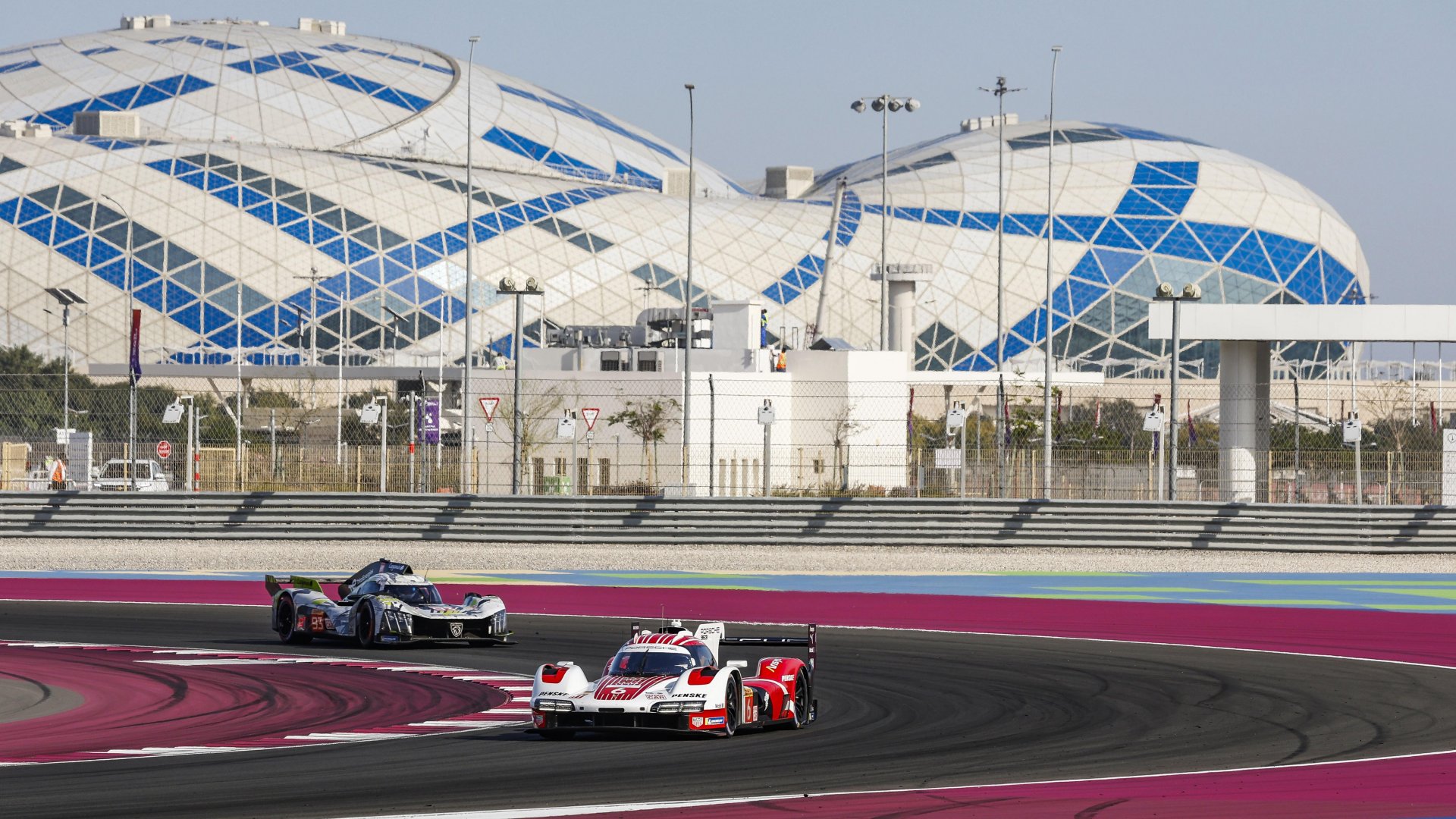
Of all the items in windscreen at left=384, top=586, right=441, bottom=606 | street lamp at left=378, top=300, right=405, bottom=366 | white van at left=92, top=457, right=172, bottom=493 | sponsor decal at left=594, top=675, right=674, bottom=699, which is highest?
street lamp at left=378, top=300, right=405, bottom=366

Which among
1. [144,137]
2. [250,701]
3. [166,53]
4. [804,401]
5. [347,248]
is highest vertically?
[166,53]

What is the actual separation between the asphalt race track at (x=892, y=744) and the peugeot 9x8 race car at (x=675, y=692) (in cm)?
21

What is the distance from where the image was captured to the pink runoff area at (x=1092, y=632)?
11.8 metres

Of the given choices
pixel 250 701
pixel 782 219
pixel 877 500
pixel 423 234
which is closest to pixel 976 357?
pixel 782 219

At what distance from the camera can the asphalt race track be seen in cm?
1226

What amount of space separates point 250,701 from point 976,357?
91.3m

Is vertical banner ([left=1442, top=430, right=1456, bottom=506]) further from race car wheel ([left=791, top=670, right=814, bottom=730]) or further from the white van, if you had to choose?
the white van

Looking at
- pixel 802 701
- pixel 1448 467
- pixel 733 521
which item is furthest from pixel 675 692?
pixel 1448 467

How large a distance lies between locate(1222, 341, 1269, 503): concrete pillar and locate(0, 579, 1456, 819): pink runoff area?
841cm

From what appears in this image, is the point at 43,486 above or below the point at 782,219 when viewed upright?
below

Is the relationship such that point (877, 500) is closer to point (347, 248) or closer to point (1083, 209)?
point (347, 248)

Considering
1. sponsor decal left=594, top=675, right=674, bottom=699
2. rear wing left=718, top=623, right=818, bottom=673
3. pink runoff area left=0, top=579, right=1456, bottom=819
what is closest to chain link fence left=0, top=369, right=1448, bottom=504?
pink runoff area left=0, top=579, right=1456, bottom=819

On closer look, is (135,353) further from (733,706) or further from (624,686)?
(733,706)

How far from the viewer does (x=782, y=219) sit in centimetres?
11006
